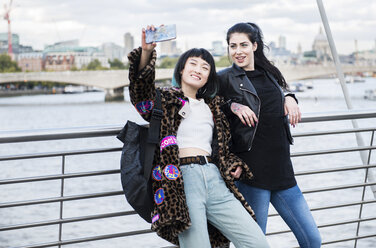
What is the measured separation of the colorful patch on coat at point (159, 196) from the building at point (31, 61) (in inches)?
1706

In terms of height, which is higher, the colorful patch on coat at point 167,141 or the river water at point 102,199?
the colorful patch on coat at point 167,141

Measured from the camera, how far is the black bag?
Answer: 6.15 feet

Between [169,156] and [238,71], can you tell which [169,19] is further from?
[169,156]

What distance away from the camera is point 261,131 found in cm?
215

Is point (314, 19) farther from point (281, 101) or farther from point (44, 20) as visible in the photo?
point (281, 101)

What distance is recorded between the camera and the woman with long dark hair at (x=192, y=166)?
1.84 meters

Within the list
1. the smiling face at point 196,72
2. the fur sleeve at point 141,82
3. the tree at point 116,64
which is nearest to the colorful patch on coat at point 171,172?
the fur sleeve at point 141,82

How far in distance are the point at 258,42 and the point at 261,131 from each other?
415 mm

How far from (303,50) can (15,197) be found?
106ft

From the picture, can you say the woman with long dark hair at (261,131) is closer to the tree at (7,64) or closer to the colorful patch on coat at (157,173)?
the colorful patch on coat at (157,173)

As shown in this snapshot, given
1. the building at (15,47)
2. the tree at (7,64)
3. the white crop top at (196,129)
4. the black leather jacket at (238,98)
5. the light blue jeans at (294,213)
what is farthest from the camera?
the building at (15,47)

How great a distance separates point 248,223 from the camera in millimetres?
1893

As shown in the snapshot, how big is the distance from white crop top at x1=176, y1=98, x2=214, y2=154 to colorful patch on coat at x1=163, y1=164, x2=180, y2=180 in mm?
112

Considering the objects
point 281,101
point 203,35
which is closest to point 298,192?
point 281,101
